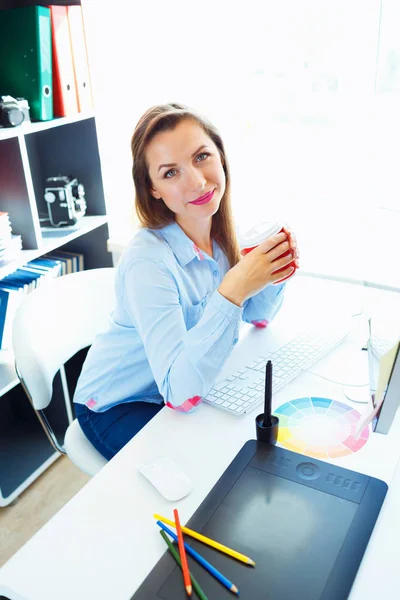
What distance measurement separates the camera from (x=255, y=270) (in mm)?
1092

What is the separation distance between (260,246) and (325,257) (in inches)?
33.9

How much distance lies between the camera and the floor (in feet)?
5.74

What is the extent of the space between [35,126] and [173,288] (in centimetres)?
87

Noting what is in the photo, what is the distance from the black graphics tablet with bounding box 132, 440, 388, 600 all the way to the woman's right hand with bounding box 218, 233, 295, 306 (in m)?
0.30

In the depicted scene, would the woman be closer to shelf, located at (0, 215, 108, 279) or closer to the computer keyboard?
the computer keyboard

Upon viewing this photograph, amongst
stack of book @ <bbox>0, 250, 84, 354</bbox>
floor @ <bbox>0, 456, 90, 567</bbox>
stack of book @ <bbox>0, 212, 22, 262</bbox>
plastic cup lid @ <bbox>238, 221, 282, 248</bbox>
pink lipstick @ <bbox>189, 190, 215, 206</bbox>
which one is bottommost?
floor @ <bbox>0, 456, 90, 567</bbox>

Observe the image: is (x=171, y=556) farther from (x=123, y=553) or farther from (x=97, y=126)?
(x=97, y=126)

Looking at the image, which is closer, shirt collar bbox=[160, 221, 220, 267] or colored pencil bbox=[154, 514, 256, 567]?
colored pencil bbox=[154, 514, 256, 567]

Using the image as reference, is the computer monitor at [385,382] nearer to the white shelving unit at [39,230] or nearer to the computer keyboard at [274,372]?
the computer keyboard at [274,372]

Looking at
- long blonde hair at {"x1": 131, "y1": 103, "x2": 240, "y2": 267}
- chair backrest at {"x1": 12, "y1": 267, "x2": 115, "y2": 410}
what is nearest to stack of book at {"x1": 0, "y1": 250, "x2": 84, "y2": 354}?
chair backrest at {"x1": 12, "y1": 267, "x2": 115, "y2": 410}

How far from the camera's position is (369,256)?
183cm

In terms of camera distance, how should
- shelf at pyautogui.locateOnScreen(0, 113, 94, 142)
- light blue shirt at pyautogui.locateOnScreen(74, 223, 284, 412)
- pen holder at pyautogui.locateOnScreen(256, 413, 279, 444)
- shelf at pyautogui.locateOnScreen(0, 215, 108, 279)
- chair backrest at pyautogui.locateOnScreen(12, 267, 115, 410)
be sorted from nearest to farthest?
pen holder at pyautogui.locateOnScreen(256, 413, 279, 444), light blue shirt at pyautogui.locateOnScreen(74, 223, 284, 412), chair backrest at pyautogui.locateOnScreen(12, 267, 115, 410), shelf at pyautogui.locateOnScreen(0, 113, 94, 142), shelf at pyautogui.locateOnScreen(0, 215, 108, 279)

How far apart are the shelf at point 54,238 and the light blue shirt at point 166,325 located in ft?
1.65

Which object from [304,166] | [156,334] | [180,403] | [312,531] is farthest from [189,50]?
[312,531]
